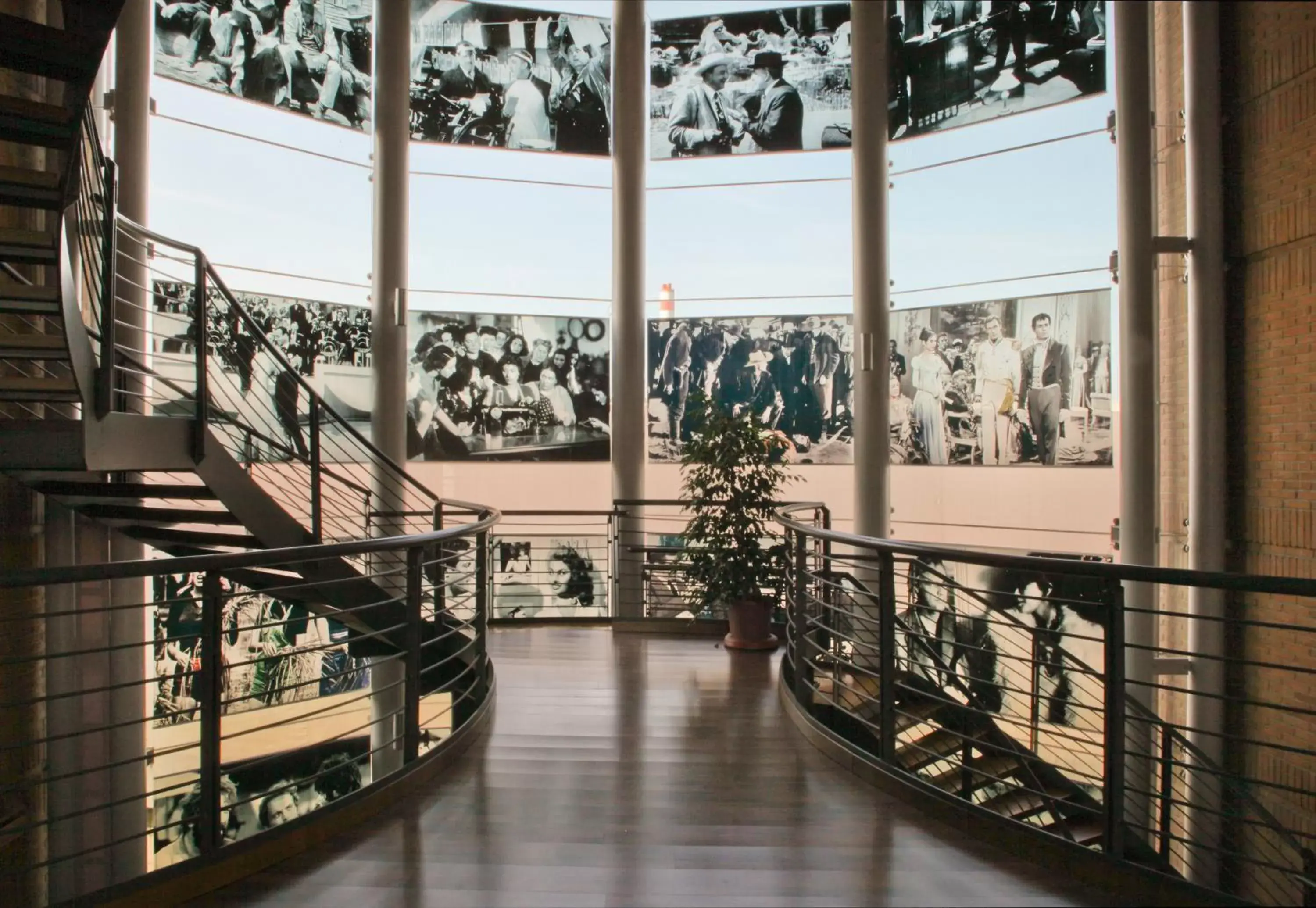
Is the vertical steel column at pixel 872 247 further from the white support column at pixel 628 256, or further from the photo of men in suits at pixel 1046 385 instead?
the white support column at pixel 628 256

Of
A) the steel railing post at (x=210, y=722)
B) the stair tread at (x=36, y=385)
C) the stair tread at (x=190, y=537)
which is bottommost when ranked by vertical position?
the steel railing post at (x=210, y=722)

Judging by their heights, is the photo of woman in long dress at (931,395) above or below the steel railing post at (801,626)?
above

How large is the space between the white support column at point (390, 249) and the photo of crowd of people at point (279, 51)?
355mm

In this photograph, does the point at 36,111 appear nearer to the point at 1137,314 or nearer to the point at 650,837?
the point at 650,837

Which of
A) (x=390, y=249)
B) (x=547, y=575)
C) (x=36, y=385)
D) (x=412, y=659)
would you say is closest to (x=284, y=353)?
(x=390, y=249)

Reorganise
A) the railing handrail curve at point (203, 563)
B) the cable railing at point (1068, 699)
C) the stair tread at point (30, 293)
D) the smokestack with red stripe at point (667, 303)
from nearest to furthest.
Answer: the railing handrail curve at point (203, 563), the cable railing at point (1068, 699), the stair tread at point (30, 293), the smokestack with red stripe at point (667, 303)

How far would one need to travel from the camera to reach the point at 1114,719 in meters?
2.71

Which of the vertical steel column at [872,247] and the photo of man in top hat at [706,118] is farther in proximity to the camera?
the photo of man in top hat at [706,118]

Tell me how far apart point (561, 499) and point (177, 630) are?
12.2 feet

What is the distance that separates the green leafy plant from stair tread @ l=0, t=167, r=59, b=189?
4467 millimetres

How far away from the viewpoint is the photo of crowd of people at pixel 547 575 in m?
9.26

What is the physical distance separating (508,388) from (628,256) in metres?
1.89

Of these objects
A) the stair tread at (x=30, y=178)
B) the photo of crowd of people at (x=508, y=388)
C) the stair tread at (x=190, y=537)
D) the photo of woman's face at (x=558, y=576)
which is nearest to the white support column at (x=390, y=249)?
the photo of crowd of people at (x=508, y=388)

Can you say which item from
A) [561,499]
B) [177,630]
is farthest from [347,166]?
[177,630]
